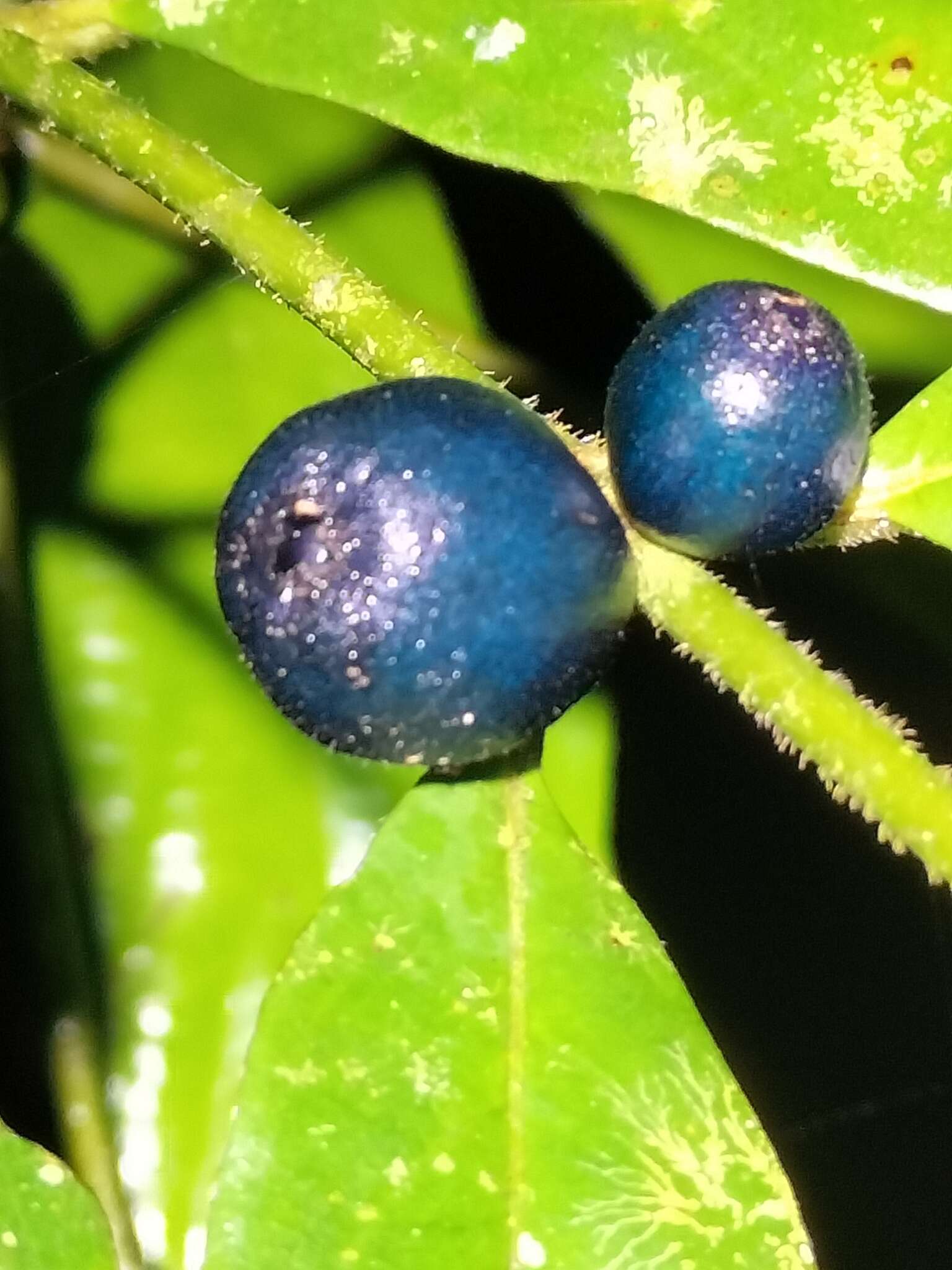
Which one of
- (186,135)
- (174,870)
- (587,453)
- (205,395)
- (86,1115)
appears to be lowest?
(86,1115)

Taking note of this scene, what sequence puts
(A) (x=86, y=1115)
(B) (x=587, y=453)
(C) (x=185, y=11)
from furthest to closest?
(A) (x=86, y=1115)
(C) (x=185, y=11)
(B) (x=587, y=453)

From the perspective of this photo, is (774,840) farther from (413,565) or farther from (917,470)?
(413,565)

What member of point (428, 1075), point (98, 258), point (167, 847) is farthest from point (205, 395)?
point (428, 1075)

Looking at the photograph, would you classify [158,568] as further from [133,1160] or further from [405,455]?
[405,455]

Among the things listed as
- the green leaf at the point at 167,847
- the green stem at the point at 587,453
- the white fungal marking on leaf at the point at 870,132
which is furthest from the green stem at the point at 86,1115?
the white fungal marking on leaf at the point at 870,132

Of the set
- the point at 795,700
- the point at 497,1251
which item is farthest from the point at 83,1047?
the point at 795,700

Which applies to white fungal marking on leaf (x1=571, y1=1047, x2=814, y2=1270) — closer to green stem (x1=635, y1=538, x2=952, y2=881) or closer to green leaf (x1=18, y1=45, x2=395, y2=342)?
green stem (x1=635, y1=538, x2=952, y2=881)

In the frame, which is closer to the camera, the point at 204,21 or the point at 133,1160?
the point at 204,21

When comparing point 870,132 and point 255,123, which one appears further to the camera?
point 255,123
